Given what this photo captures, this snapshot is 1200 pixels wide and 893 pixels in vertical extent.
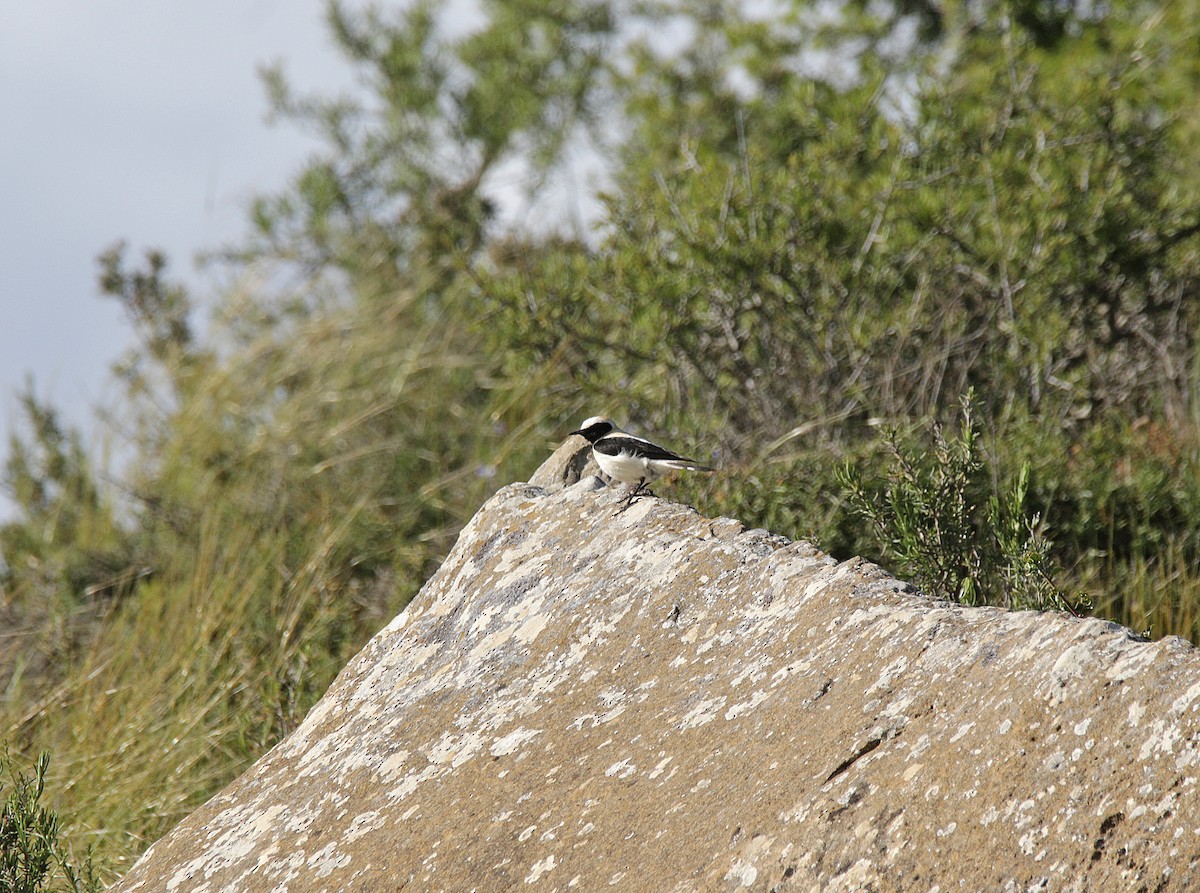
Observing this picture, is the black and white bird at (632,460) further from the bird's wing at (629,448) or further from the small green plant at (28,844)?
the small green plant at (28,844)

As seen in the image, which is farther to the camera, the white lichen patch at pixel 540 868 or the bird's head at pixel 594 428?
the bird's head at pixel 594 428

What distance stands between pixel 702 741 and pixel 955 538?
1667 mm

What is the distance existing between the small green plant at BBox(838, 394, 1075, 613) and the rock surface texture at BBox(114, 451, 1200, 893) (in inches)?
37.1

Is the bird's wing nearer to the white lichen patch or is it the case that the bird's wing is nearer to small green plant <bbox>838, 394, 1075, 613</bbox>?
small green plant <bbox>838, 394, 1075, 613</bbox>

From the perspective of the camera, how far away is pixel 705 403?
6801 millimetres

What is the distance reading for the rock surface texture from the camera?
6.45 ft

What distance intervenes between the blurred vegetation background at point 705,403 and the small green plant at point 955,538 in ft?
0.06

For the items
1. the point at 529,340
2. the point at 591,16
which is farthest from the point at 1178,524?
the point at 591,16

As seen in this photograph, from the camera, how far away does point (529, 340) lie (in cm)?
660

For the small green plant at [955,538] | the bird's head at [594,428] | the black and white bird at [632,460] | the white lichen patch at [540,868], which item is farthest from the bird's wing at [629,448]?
the white lichen patch at [540,868]

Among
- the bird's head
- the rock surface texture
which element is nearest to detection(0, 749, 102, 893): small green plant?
the rock surface texture

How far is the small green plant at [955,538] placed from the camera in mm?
3465

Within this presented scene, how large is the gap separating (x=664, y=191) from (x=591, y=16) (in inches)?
255

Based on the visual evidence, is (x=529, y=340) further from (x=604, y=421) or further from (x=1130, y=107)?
(x=1130, y=107)
